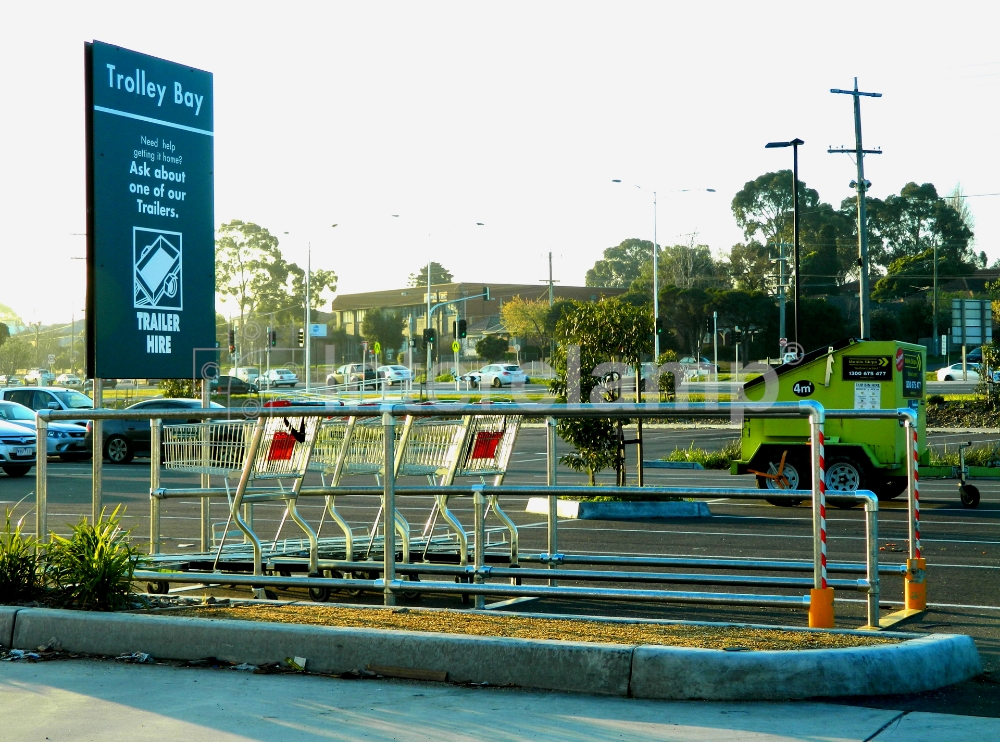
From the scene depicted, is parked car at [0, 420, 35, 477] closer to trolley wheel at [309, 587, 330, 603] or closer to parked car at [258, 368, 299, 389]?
trolley wheel at [309, 587, 330, 603]

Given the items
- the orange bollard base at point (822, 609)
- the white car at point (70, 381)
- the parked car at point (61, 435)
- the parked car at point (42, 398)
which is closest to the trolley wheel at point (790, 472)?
the orange bollard base at point (822, 609)

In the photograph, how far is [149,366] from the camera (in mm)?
9797

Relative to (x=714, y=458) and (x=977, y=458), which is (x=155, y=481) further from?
(x=977, y=458)

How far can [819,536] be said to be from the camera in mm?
6711

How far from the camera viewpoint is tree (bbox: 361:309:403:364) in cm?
9456

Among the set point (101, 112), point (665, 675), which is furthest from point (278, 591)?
point (665, 675)

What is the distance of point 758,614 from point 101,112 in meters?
6.74

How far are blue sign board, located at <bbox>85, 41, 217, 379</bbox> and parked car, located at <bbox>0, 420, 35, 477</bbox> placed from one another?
14929mm

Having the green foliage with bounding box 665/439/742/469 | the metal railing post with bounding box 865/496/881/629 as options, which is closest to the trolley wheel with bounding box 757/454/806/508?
the green foliage with bounding box 665/439/742/469

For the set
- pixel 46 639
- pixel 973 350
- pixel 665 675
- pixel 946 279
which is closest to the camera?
pixel 665 675

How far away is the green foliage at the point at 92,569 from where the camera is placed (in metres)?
7.42

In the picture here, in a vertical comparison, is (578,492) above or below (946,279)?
below

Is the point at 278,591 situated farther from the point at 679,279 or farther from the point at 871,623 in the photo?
the point at 679,279

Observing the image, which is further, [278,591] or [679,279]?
[679,279]
